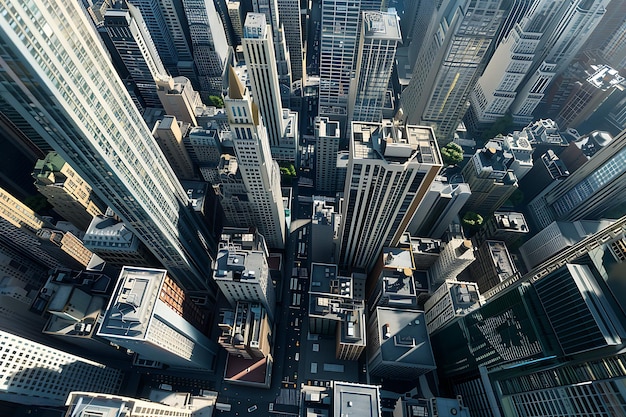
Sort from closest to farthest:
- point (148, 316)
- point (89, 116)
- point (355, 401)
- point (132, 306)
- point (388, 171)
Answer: point (89, 116) → point (355, 401) → point (132, 306) → point (148, 316) → point (388, 171)

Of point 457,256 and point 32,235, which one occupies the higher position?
A: point 32,235

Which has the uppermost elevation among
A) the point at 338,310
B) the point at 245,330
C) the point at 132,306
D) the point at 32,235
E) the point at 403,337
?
the point at 32,235

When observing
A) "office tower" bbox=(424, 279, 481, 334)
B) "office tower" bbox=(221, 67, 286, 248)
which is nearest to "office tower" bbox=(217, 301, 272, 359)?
"office tower" bbox=(221, 67, 286, 248)

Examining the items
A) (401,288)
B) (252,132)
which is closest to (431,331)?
(401,288)

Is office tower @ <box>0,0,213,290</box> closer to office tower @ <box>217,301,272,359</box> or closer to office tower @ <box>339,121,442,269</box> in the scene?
office tower @ <box>217,301,272,359</box>

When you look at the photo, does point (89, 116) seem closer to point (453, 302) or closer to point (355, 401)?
point (355, 401)

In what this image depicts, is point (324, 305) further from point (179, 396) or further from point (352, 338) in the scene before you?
point (179, 396)

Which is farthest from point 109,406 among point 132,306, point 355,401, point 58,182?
point 58,182

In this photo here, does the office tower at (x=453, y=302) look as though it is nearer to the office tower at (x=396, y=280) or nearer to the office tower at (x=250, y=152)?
the office tower at (x=396, y=280)

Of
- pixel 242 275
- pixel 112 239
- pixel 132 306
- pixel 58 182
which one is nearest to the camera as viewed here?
pixel 132 306
